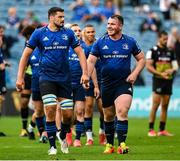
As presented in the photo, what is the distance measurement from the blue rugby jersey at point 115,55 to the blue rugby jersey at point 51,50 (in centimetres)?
72

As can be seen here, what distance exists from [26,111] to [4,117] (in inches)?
372

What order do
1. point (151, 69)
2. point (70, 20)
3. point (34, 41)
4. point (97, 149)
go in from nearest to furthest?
1. point (34, 41)
2. point (97, 149)
3. point (151, 69)
4. point (70, 20)

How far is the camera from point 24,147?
16.0 meters

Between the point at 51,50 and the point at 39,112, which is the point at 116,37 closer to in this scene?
the point at 51,50

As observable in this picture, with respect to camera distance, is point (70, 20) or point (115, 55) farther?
point (70, 20)

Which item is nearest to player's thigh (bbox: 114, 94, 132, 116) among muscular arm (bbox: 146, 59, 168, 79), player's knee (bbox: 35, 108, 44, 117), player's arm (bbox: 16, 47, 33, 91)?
player's arm (bbox: 16, 47, 33, 91)

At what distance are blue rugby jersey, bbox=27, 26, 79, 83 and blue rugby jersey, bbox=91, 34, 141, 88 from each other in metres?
0.72

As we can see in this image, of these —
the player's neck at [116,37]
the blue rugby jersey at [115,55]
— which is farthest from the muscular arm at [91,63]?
the player's neck at [116,37]

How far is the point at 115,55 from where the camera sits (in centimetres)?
1448

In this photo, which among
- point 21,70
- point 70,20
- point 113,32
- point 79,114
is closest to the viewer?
point 21,70

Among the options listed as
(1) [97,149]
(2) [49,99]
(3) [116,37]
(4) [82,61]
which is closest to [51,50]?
(4) [82,61]

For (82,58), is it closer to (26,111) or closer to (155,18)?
(26,111)

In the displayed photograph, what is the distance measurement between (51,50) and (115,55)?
3.91 ft

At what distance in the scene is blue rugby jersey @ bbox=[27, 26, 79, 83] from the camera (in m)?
14.1
